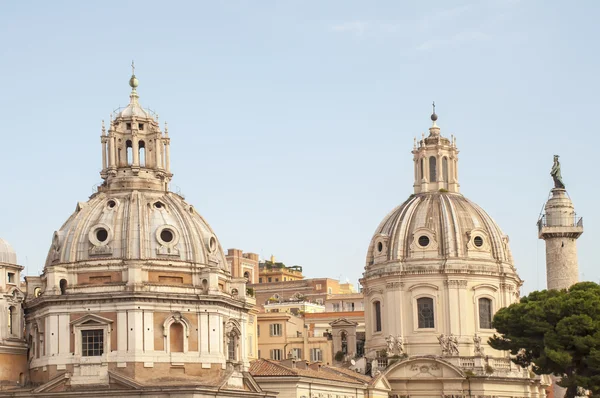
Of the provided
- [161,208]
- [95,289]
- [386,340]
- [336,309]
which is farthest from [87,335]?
[336,309]

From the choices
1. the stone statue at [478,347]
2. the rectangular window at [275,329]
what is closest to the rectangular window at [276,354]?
the rectangular window at [275,329]

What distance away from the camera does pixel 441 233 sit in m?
119

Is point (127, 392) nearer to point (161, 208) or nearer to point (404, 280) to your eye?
point (161, 208)

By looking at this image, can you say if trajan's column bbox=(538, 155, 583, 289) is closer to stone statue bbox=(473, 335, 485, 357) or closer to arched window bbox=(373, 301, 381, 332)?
stone statue bbox=(473, 335, 485, 357)

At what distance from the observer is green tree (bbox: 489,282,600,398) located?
87.6m

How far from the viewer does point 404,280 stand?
4665 inches

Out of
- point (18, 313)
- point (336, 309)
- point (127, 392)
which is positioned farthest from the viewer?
point (336, 309)

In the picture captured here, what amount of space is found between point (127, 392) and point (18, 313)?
33.9 ft

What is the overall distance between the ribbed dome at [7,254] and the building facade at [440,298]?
3260 centimetres

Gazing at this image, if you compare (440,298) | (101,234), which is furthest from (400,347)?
(101,234)

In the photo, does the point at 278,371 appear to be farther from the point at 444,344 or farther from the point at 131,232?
the point at 444,344

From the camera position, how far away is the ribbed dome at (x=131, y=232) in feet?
305

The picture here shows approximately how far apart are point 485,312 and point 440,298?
377cm

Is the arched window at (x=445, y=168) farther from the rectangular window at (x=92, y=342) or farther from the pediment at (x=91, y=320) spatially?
the rectangular window at (x=92, y=342)
